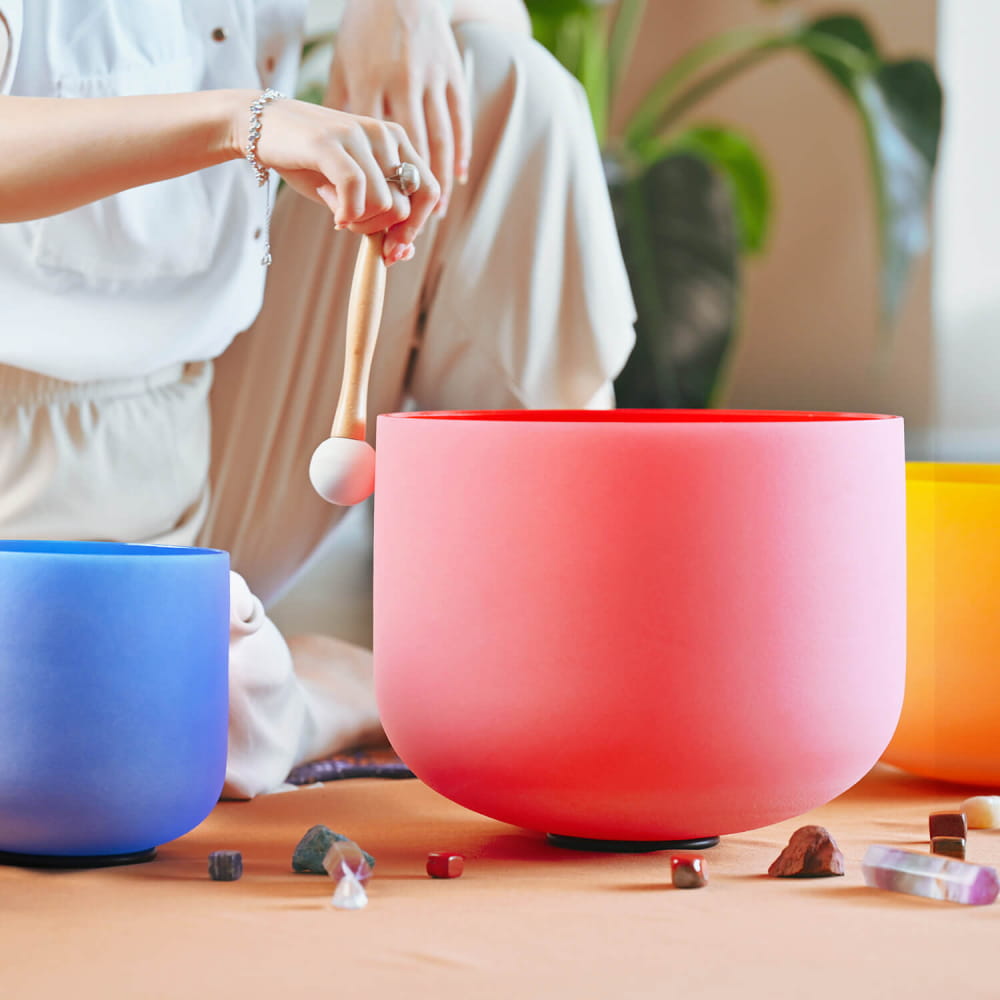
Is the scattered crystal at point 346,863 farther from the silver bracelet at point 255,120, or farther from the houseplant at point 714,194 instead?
the houseplant at point 714,194

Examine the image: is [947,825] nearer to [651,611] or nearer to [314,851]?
[651,611]

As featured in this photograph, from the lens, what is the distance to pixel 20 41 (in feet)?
3.04

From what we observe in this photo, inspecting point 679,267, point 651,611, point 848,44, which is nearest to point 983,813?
point 651,611

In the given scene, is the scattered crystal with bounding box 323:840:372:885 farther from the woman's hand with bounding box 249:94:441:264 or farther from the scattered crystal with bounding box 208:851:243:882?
the woman's hand with bounding box 249:94:441:264

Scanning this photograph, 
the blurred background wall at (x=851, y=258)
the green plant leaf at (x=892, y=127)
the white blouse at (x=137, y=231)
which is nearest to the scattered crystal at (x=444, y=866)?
the white blouse at (x=137, y=231)

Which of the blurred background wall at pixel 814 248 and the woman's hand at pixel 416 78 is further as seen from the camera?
the blurred background wall at pixel 814 248

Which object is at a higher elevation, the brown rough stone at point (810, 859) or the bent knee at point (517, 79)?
the bent knee at point (517, 79)

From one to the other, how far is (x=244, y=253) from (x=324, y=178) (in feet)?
0.97

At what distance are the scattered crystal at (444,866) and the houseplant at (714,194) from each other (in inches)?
68.3

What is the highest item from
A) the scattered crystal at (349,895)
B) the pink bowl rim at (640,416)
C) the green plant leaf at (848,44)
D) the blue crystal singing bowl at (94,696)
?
the green plant leaf at (848,44)

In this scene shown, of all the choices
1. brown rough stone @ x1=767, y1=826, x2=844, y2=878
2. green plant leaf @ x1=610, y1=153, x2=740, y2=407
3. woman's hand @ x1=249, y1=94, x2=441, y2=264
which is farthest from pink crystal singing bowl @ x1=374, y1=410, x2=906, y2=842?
green plant leaf @ x1=610, y1=153, x2=740, y2=407

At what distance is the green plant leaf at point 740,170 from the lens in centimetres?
241

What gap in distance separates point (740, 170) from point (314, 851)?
192 cm

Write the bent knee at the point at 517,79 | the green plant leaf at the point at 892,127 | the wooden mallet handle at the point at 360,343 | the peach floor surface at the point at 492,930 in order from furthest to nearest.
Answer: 1. the green plant leaf at the point at 892,127
2. the bent knee at the point at 517,79
3. the wooden mallet handle at the point at 360,343
4. the peach floor surface at the point at 492,930
